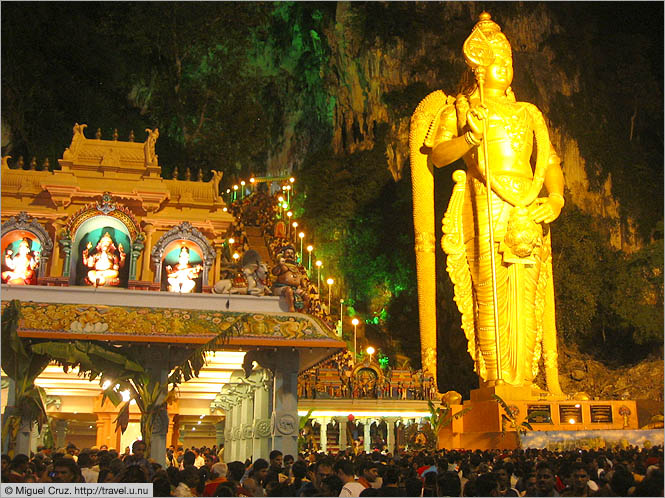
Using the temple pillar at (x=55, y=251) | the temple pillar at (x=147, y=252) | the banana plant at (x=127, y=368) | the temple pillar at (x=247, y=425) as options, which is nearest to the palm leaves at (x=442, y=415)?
the temple pillar at (x=247, y=425)

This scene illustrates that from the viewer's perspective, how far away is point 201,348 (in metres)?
8.86

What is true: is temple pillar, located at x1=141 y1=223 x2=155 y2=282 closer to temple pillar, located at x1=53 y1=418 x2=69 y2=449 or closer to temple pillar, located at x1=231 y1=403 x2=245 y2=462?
temple pillar, located at x1=231 y1=403 x2=245 y2=462

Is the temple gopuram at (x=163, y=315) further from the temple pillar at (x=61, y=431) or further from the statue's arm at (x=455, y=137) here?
the statue's arm at (x=455, y=137)

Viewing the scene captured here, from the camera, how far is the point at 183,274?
42.5 ft

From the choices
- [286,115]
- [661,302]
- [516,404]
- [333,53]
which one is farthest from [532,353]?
[286,115]

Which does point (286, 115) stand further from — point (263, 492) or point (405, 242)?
point (263, 492)

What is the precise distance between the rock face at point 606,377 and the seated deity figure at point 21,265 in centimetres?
1299

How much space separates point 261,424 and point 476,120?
7.87 meters

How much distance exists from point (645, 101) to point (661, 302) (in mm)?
5866

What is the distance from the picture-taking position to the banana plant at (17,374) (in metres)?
8.19

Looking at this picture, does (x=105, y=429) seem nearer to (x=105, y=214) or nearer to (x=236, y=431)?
(x=236, y=431)

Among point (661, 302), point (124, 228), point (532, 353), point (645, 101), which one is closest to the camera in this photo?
point (124, 228)

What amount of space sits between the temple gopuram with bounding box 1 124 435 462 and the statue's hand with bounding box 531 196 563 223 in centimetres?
406

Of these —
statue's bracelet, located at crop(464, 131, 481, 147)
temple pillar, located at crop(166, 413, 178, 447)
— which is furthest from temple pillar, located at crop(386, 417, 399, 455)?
temple pillar, located at crop(166, 413, 178, 447)
